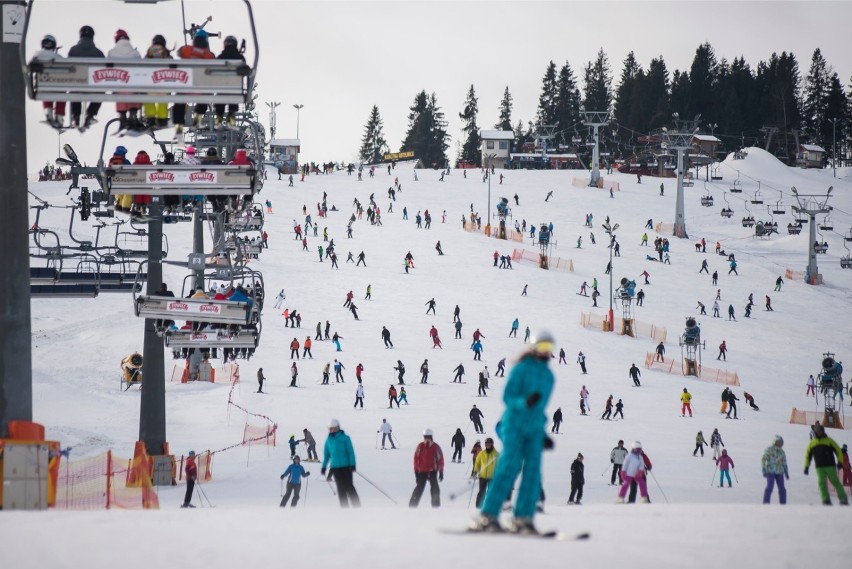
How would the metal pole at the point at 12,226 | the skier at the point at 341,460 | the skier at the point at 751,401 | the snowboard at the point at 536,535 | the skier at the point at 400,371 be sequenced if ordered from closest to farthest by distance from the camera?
the snowboard at the point at 536,535, the skier at the point at 341,460, the metal pole at the point at 12,226, the skier at the point at 400,371, the skier at the point at 751,401

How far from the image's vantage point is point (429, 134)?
132m

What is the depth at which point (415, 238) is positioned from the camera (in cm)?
5981

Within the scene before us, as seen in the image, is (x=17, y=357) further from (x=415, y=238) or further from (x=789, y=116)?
(x=789, y=116)

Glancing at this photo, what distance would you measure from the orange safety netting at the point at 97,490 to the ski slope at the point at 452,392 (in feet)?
4.37

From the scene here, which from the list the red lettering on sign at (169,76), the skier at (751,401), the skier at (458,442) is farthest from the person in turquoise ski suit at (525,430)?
the skier at (751,401)

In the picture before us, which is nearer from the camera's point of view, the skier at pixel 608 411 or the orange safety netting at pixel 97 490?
the orange safety netting at pixel 97 490

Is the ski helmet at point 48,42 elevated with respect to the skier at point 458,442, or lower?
elevated

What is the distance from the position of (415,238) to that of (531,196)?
67.6 feet

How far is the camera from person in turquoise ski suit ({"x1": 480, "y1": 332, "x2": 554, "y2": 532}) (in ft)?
22.0

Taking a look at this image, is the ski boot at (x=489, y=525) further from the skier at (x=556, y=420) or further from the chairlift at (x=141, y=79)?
the skier at (x=556, y=420)

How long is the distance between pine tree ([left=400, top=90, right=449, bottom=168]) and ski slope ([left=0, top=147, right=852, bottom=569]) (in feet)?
165

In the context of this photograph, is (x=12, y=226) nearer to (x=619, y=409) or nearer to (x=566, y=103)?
(x=619, y=409)

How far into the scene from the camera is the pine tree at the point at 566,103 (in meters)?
129

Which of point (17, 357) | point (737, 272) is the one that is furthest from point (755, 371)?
point (17, 357)
